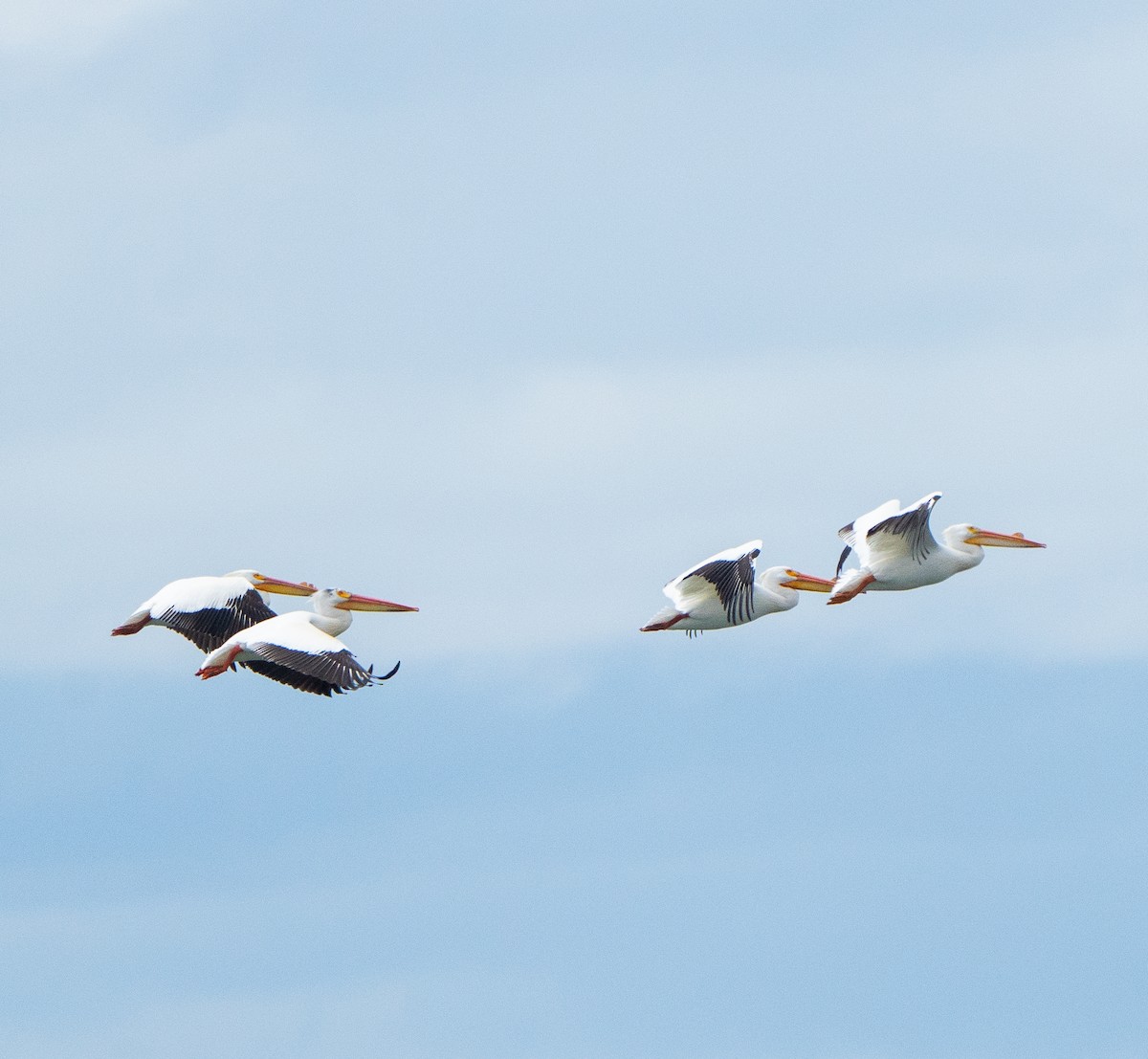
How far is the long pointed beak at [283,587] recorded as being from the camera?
109 feet

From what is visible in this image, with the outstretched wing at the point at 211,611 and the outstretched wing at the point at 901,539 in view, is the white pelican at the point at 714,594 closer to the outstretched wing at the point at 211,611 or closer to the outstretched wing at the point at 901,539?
the outstretched wing at the point at 901,539

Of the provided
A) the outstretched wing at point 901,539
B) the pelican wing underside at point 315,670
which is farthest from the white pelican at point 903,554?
the pelican wing underside at point 315,670

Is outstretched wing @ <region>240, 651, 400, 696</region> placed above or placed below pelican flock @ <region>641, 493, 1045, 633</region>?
below

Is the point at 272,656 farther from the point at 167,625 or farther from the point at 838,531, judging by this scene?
the point at 838,531

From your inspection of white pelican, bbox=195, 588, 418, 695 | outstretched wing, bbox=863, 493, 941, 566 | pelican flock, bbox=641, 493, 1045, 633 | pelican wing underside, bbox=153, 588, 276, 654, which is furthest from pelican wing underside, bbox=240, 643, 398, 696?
outstretched wing, bbox=863, 493, 941, 566

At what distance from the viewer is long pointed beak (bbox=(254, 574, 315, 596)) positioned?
33.2m

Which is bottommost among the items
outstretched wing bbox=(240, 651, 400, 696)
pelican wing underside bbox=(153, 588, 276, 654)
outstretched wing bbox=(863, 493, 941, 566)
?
outstretched wing bbox=(240, 651, 400, 696)

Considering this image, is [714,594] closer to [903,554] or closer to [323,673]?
[903,554]

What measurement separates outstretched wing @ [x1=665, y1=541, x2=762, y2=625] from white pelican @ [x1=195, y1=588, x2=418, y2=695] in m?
3.81

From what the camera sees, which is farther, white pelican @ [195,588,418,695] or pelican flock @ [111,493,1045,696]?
pelican flock @ [111,493,1045,696]

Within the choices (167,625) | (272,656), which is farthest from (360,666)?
(167,625)

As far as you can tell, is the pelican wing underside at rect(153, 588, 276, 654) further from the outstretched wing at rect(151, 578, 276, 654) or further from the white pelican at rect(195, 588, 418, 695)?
the white pelican at rect(195, 588, 418, 695)

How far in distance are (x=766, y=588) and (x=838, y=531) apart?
125 cm

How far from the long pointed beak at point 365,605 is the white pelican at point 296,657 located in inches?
27.7
